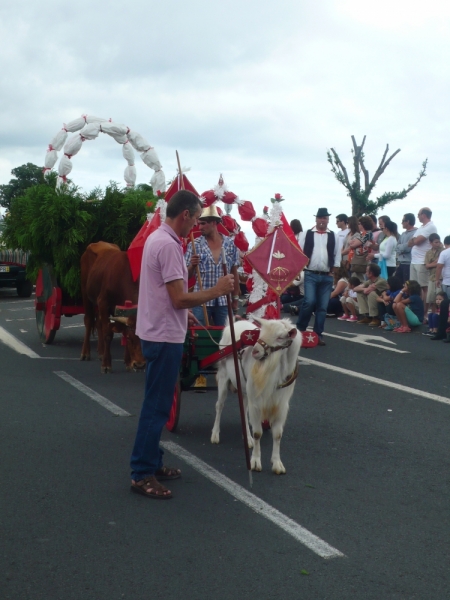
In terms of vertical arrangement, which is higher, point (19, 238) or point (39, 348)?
point (19, 238)

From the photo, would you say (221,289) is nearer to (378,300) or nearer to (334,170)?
(378,300)

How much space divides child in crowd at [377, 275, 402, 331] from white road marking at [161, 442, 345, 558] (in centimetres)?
978

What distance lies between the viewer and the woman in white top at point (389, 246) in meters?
17.3

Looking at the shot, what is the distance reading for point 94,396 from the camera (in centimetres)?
937

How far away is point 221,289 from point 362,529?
5.73ft

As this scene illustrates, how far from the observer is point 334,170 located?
128 feet

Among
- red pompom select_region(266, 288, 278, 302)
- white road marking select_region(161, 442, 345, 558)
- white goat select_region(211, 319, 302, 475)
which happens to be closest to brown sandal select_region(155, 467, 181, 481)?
white road marking select_region(161, 442, 345, 558)

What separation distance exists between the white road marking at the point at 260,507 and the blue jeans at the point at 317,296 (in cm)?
754

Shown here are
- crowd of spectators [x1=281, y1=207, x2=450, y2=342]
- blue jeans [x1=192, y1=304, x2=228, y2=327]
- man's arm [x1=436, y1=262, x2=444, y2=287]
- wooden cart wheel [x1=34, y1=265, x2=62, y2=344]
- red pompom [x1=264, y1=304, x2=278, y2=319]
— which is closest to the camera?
red pompom [x1=264, y1=304, x2=278, y2=319]

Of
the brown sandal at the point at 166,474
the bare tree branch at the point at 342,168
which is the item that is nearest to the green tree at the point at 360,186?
the bare tree branch at the point at 342,168

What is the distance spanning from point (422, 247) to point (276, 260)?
348 inches

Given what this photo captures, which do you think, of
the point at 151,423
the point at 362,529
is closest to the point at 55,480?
the point at 151,423

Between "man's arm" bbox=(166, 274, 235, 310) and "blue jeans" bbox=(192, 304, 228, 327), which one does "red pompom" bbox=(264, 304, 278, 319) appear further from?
"man's arm" bbox=(166, 274, 235, 310)

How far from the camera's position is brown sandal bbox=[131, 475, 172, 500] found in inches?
223
